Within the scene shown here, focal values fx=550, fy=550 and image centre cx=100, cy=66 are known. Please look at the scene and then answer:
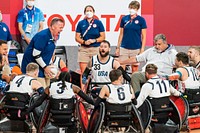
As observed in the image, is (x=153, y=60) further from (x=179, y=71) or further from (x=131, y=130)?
(x=131, y=130)

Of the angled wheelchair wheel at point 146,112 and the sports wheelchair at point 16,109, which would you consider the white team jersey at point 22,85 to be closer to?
the sports wheelchair at point 16,109

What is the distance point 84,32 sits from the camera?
1027cm

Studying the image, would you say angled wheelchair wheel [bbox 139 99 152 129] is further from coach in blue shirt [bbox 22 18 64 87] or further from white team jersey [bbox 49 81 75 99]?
coach in blue shirt [bbox 22 18 64 87]

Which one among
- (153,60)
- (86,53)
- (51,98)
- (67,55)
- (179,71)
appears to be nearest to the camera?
(51,98)

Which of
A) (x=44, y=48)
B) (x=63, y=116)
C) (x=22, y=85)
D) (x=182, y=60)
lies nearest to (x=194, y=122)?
(x=182, y=60)

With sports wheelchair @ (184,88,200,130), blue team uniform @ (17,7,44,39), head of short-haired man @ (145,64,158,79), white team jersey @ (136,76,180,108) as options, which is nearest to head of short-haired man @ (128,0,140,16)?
blue team uniform @ (17,7,44,39)

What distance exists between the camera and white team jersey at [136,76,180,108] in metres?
7.12

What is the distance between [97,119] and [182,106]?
57.4 inches

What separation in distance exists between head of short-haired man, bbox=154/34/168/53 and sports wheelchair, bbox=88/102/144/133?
2.00 m

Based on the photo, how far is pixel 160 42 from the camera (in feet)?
28.1

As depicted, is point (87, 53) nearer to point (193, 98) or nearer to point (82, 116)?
point (193, 98)

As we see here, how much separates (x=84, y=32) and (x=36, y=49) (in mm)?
2512

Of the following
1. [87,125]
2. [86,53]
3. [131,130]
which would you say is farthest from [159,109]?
[86,53]

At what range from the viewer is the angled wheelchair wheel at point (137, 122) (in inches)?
262
